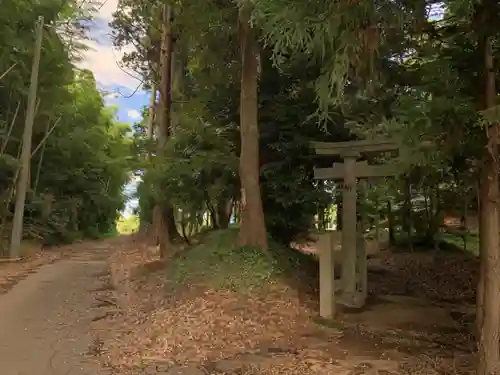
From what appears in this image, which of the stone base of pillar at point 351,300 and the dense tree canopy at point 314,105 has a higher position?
the dense tree canopy at point 314,105

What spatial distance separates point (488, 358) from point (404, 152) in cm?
226

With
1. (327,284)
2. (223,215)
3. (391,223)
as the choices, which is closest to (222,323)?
(327,284)

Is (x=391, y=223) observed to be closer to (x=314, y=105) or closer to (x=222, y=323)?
(x=314, y=105)

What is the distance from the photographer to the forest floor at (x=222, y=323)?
5.37 m

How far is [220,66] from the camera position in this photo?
9.91 metres

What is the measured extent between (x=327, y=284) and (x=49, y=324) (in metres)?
4.04

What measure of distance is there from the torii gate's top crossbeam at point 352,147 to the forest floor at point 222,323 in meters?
2.00

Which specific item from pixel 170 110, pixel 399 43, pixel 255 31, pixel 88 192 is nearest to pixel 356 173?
pixel 255 31

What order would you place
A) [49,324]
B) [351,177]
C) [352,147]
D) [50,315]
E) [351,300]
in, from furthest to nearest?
1. [351,300]
2. [351,177]
3. [352,147]
4. [50,315]
5. [49,324]

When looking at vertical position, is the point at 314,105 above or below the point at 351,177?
above

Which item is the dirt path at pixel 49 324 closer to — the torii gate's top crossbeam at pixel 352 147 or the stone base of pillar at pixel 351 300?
the stone base of pillar at pixel 351 300

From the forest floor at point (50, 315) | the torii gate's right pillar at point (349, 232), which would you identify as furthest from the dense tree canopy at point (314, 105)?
the forest floor at point (50, 315)

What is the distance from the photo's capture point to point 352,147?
29.1ft

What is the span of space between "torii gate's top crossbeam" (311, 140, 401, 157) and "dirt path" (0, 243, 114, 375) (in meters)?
4.52
